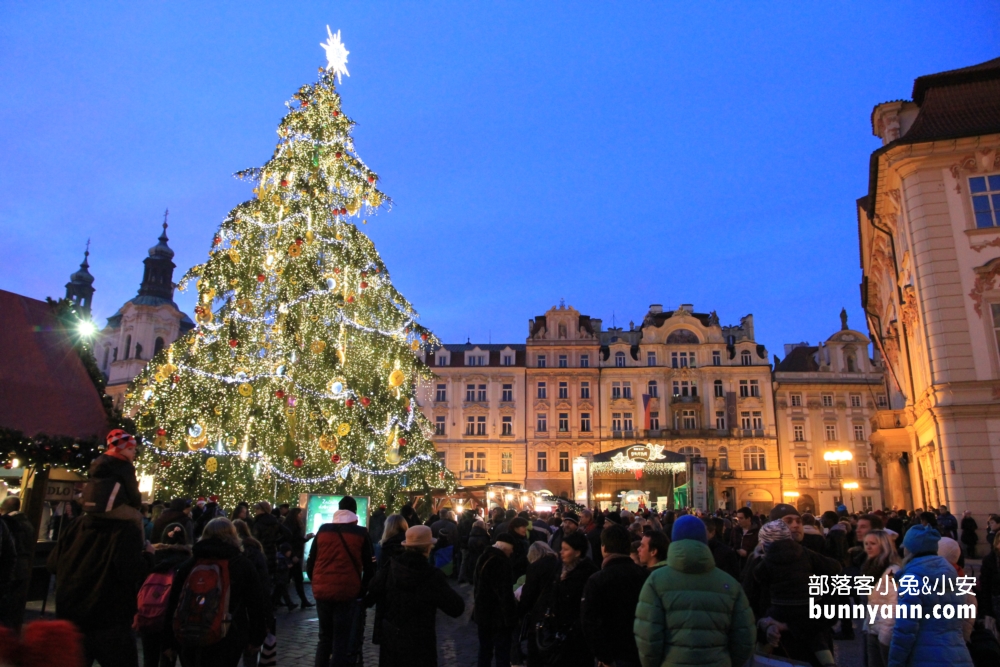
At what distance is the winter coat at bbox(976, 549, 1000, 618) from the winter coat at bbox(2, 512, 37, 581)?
9.04m

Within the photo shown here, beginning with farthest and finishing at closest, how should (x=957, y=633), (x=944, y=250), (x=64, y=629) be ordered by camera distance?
(x=944, y=250) → (x=957, y=633) → (x=64, y=629)

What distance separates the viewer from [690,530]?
13.5 feet

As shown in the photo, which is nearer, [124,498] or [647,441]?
[124,498]

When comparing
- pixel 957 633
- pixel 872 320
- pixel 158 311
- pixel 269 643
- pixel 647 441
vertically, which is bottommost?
pixel 269 643

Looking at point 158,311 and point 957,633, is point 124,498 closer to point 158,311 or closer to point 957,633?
point 957,633

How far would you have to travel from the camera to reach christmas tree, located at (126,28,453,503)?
1559 cm

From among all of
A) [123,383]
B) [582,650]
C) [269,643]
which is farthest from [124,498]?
[123,383]

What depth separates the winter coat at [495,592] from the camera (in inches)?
260

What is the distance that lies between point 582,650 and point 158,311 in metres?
65.4

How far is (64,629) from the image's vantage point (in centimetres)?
187

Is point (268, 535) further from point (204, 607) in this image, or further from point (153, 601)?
point (204, 607)

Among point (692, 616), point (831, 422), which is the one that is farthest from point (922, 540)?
point (831, 422)

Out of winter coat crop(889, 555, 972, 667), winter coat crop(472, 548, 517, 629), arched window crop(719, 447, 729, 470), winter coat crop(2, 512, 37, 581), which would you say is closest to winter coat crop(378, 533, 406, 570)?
winter coat crop(472, 548, 517, 629)

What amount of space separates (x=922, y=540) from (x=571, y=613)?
2.52m
